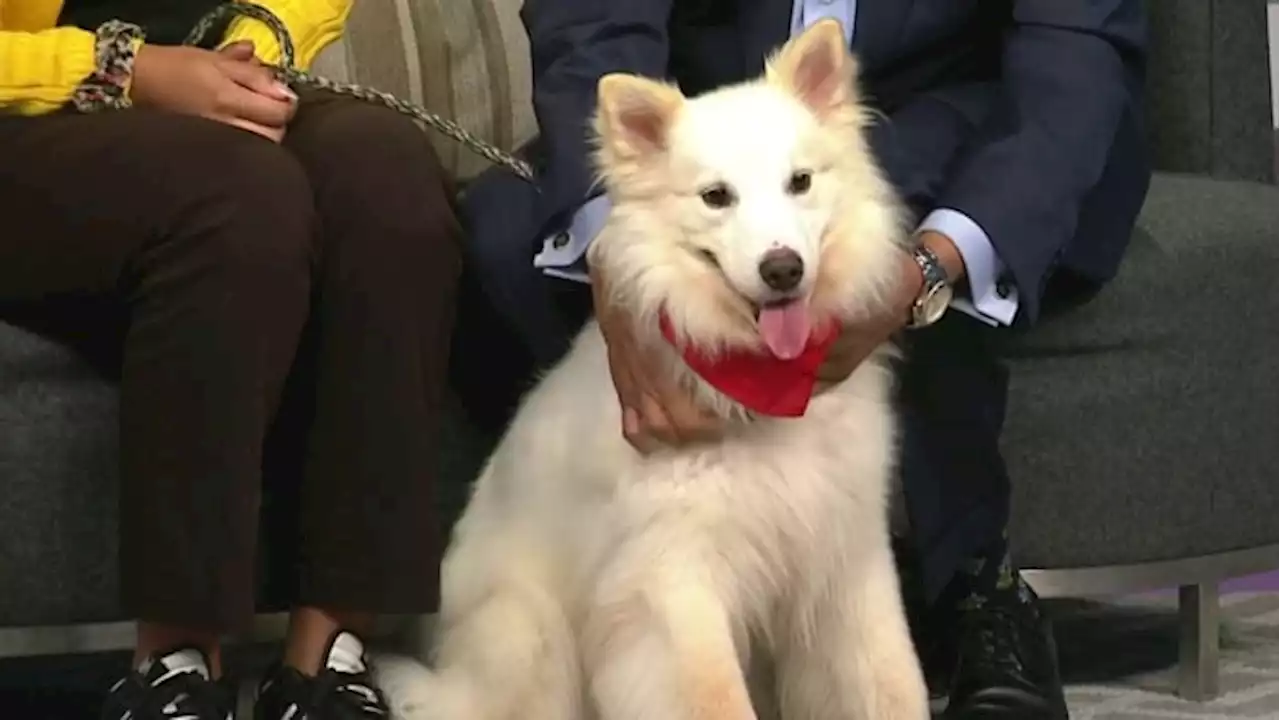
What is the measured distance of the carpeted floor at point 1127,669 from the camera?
1722 millimetres

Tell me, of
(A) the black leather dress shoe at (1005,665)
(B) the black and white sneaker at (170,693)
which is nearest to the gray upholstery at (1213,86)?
(A) the black leather dress shoe at (1005,665)

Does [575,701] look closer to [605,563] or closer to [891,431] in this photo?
[605,563]

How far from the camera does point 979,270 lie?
4.85ft

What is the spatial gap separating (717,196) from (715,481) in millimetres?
234

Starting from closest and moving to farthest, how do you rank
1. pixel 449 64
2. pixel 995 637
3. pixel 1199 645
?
pixel 995 637 < pixel 1199 645 < pixel 449 64

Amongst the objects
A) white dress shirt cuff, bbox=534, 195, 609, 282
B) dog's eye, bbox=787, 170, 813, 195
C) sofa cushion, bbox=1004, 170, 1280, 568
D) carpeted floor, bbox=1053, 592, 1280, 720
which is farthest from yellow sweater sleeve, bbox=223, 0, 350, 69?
carpeted floor, bbox=1053, 592, 1280, 720

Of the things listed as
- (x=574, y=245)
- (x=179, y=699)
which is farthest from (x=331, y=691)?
(x=574, y=245)

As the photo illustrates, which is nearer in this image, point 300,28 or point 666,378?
point 666,378

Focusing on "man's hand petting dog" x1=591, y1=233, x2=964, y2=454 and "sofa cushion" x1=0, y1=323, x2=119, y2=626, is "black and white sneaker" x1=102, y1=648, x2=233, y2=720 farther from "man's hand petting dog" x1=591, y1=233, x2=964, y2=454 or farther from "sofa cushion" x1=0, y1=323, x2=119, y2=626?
"man's hand petting dog" x1=591, y1=233, x2=964, y2=454

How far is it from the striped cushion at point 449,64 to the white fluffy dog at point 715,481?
30.0 inches

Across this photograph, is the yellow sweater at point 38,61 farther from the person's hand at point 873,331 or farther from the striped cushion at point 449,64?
the person's hand at point 873,331

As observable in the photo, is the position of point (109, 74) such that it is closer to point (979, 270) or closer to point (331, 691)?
point (331, 691)

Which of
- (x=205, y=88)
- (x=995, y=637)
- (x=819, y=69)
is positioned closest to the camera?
(x=819, y=69)

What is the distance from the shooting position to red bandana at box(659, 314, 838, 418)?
1.36 metres
